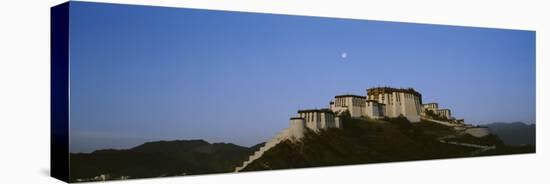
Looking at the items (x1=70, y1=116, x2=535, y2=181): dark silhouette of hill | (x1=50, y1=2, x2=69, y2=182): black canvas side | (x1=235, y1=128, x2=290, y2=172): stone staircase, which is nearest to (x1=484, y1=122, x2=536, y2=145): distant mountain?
(x1=70, y1=116, x2=535, y2=181): dark silhouette of hill

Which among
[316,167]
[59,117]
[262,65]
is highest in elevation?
[262,65]

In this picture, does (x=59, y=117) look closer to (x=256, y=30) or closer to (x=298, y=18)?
(x=256, y=30)

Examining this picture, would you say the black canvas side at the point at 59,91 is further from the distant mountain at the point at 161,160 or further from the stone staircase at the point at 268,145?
the stone staircase at the point at 268,145

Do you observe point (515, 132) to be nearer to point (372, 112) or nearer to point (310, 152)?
point (372, 112)

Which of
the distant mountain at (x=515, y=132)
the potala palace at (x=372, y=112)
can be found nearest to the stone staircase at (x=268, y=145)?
the potala palace at (x=372, y=112)

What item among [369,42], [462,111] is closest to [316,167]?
[369,42]
